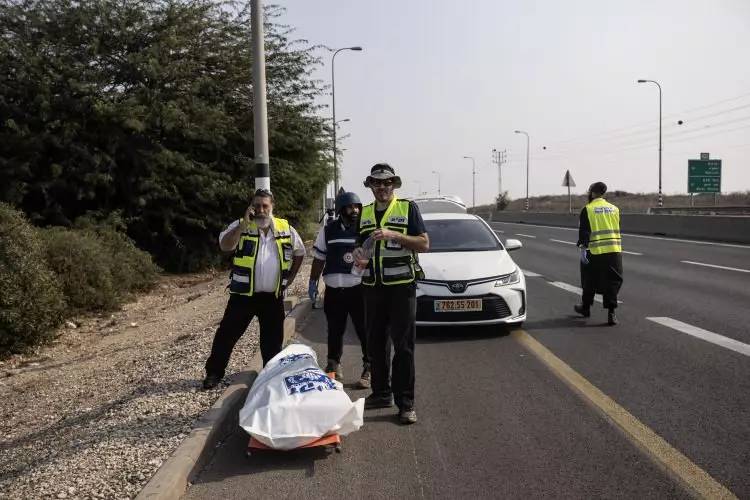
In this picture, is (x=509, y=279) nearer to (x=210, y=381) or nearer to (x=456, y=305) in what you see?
(x=456, y=305)

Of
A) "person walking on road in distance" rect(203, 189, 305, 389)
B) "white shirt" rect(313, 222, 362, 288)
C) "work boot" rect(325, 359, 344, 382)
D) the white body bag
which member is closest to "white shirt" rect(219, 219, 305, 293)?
"person walking on road in distance" rect(203, 189, 305, 389)

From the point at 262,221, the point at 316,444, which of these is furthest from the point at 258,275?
the point at 316,444

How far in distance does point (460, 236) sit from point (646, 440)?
5043 millimetres

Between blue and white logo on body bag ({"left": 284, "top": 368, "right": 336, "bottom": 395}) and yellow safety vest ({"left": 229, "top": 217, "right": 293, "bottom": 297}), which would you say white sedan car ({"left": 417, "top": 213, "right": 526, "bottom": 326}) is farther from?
blue and white logo on body bag ({"left": 284, "top": 368, "right": 336, "bottom": 395})

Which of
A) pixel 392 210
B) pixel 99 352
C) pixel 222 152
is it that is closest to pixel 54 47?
pixel 222 152

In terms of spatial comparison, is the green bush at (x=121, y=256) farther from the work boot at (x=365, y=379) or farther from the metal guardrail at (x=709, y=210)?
the metal guardrail at (x=709, y=210)

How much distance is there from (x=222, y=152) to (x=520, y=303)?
463 inches

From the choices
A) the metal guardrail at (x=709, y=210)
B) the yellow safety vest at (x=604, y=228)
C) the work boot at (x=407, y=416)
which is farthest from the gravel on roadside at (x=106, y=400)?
the metal guardrail at (x=709, y=210)

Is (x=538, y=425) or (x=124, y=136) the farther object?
(x=124, y=136)

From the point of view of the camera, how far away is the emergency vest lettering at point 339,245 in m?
6.04

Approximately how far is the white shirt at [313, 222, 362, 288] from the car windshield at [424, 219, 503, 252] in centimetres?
280

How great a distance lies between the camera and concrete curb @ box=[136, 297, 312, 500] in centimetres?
359

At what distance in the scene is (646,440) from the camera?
172 inches

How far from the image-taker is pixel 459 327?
27.5 feet
